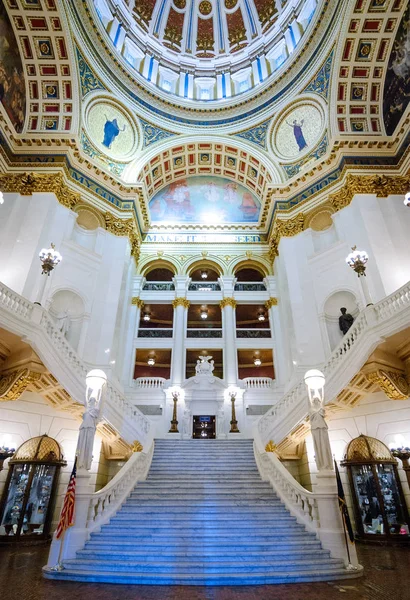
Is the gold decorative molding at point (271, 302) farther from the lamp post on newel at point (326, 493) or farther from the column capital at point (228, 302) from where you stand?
the lamp post on newel at point (326, 493)

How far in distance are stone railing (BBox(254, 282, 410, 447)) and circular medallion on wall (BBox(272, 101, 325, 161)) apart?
11910mm

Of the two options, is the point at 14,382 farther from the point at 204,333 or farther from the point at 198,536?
→ the point at 204,333

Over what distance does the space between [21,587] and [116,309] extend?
11.3 m

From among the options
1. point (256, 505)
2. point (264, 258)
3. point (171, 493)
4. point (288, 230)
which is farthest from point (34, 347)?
point (264, 258)

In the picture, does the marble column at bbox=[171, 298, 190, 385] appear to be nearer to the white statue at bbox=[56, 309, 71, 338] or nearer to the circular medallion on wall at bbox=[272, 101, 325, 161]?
the white statue at bbox=[56, 309, 71, 338]

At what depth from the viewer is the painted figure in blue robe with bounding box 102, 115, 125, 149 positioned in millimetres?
18547

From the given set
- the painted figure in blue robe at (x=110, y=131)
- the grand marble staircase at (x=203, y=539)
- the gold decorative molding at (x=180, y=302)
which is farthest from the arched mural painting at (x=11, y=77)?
the grand marble staircase at (x=203, y=539)

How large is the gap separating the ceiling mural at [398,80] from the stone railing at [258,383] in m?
13.4

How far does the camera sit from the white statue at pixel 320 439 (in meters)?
7.34

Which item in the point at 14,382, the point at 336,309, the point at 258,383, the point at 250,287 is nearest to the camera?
the point at 14,382

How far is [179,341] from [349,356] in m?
9.83

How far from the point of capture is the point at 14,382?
952 cm

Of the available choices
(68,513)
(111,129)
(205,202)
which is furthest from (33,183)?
(68,513)

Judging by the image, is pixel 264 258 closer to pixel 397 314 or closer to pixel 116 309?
pixel 116 309
